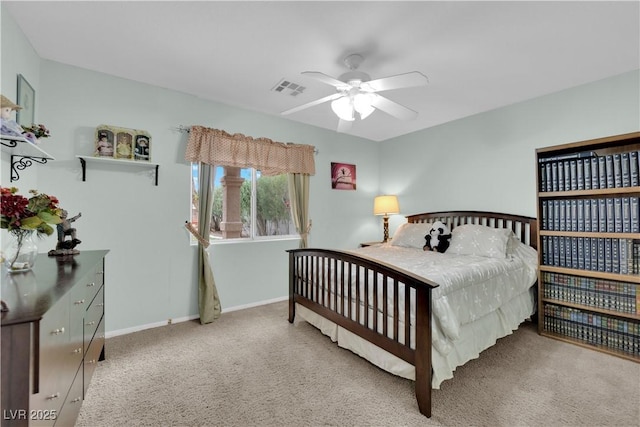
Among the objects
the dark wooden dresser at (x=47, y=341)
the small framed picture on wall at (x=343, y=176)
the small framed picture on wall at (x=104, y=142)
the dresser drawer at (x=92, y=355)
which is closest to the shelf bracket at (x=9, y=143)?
the dark wooden dresser at (x=47, y=341)

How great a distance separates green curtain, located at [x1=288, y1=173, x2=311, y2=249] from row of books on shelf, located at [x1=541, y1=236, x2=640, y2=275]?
2.71 meters

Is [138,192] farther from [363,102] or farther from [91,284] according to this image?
[363,102]

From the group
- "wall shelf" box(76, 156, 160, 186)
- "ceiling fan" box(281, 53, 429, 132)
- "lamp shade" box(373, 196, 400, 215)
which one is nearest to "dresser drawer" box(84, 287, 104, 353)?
"wall shelf" box(76, 156, 160, 186)

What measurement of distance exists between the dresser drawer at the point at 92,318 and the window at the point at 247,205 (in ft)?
4.33

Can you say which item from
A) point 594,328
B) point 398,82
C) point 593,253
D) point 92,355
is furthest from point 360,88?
point 594,328

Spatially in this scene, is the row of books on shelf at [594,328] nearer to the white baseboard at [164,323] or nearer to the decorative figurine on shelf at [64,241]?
the white baseboard at [164,323]

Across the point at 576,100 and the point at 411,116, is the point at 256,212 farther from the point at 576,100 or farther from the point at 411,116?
the point at 576,100

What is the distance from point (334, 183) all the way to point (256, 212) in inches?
52.6

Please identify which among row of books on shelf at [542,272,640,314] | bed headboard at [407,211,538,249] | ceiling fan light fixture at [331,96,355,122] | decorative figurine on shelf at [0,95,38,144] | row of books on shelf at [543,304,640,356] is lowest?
row of books on shelf at [543,304,640,356]

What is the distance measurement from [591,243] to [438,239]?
1303 millimetres

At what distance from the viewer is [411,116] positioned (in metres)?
2.45

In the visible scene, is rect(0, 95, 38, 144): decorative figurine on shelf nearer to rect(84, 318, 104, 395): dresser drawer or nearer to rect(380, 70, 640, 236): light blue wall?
rect(84, 318, 104, 395): dresser drawer

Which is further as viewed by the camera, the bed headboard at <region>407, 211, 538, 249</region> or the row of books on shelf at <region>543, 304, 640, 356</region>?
the bed headboard at <region>407, 211, 538, 249</region>

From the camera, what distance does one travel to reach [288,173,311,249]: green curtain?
3867 mm
